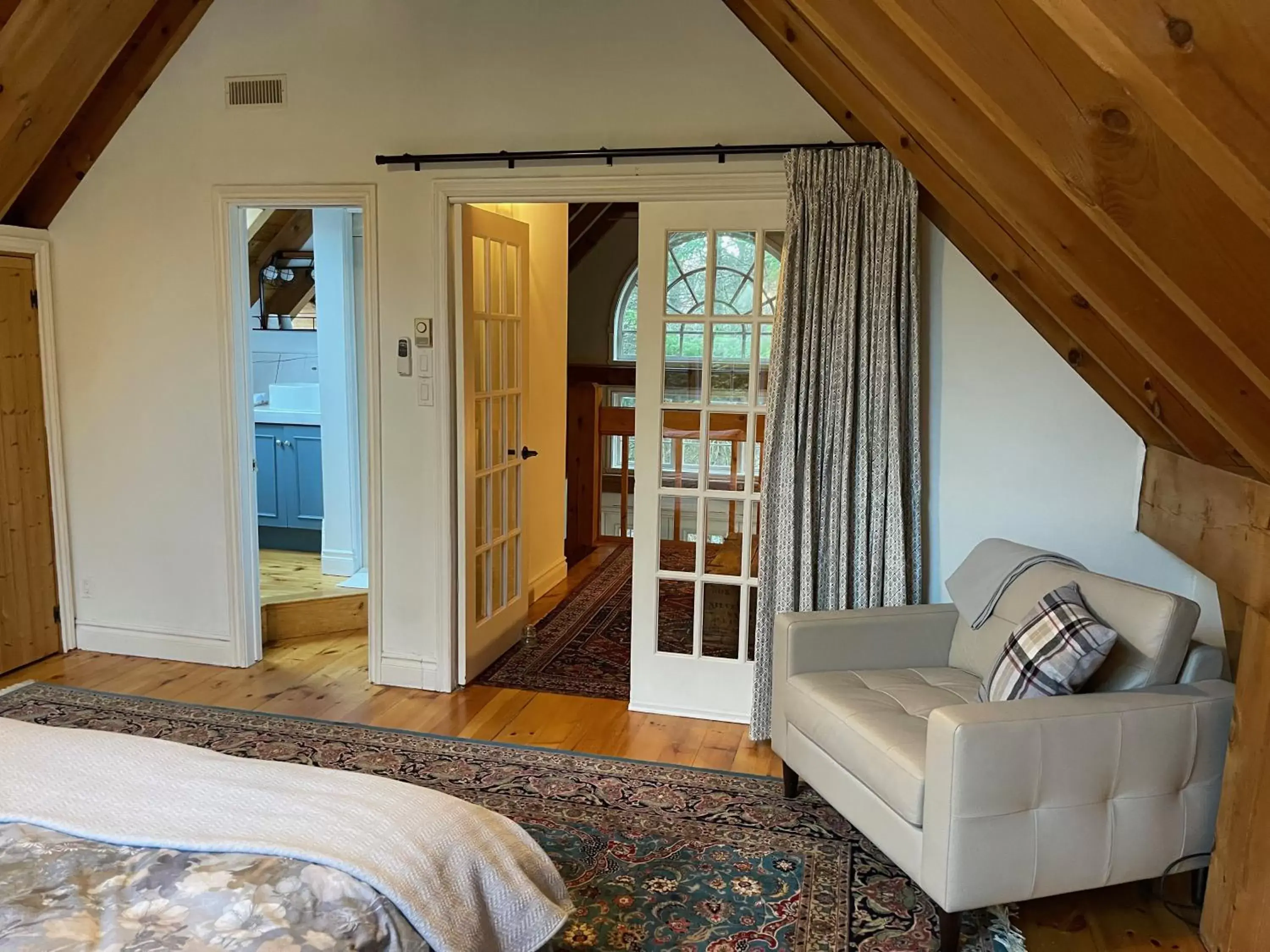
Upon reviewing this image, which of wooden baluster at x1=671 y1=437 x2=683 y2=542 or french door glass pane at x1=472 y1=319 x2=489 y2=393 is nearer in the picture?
wooden baluster at x1=671 y1=437 x2=683 y2=542

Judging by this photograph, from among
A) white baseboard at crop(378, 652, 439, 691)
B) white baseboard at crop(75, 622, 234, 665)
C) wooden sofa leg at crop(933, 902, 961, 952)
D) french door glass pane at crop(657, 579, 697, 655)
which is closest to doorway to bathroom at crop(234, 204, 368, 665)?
white baseboard at crop(75, 622, 234, 665)

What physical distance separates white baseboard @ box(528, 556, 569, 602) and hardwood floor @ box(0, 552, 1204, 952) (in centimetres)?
104

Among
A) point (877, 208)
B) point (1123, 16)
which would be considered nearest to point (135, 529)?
point (877, 208)

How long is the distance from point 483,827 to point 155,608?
3.01m

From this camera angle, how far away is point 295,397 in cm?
→ 598

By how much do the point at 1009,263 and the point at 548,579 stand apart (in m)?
3.42

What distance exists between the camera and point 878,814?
2.43 meters

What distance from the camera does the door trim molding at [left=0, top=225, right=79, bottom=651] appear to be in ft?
13.2

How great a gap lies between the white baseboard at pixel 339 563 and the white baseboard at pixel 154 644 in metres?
1.06

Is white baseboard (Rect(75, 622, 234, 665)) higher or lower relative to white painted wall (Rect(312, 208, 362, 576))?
lower

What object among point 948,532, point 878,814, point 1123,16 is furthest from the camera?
point 948,532

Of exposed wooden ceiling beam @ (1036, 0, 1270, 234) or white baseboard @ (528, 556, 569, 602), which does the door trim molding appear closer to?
white baseboard @ (528, 556, 569, 602)

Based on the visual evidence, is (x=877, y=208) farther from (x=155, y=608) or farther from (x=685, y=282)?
(x=155, y=608)

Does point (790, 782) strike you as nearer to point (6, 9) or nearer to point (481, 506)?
point (481, 506)
